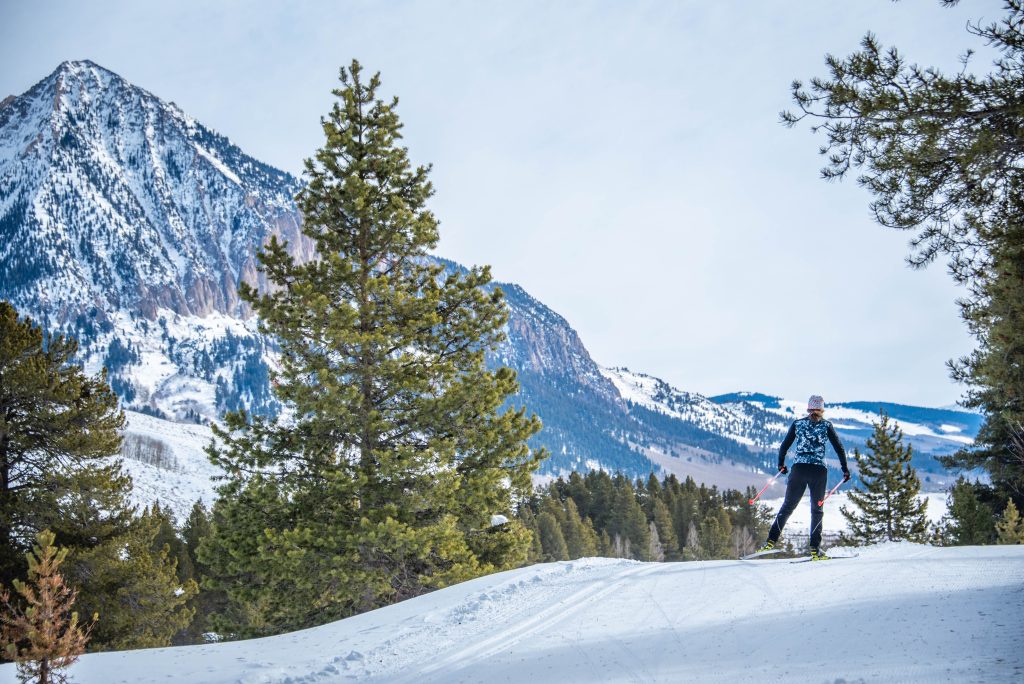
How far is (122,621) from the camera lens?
51.7 feet

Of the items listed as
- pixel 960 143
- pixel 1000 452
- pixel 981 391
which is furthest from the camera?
pixel 1000 452

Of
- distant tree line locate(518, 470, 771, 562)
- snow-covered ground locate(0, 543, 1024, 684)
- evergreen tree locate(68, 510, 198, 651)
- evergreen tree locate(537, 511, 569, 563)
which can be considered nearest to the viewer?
snow-covered ground locate(0, 543, 1024, 684)

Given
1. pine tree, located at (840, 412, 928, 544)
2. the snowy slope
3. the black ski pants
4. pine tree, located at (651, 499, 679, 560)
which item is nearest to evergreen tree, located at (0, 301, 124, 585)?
the black ski pants

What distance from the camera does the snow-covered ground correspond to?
15.8 feet

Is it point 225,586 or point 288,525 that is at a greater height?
point 288,525

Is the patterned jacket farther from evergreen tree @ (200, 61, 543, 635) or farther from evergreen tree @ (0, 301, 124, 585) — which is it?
evergreen tree @ (0, 301, 124, 585)

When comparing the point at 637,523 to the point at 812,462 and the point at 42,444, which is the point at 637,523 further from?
the point at 812,462

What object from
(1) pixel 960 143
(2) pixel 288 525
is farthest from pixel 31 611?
(1) pixel 960 143

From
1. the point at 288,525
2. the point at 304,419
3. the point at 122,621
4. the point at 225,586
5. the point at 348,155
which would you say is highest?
the point at 348,155

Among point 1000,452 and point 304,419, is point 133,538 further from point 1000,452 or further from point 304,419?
point 1000,452

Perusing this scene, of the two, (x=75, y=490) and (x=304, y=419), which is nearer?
(x=304, y=419)

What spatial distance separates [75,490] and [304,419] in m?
6.42

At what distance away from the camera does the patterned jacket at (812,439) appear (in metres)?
9.18

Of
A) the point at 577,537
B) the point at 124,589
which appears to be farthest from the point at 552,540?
the point at 124,589
